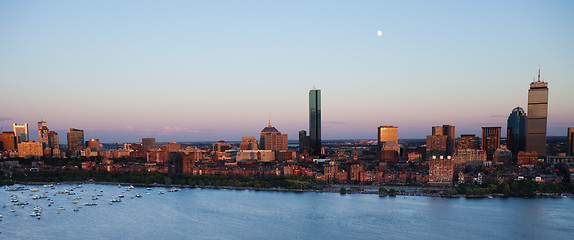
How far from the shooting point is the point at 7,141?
6931 centimetres

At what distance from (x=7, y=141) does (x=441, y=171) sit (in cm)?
6711

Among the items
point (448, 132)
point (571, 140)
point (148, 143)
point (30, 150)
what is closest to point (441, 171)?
point (571, 140)

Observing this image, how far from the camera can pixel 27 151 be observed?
6091cm

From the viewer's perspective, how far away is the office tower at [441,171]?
99.2 ft

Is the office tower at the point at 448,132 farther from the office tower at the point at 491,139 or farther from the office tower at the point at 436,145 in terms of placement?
the office tower at the point at 491,139

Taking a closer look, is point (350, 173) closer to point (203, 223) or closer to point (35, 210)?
point (203, 223)

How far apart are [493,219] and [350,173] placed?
1487 centimetres

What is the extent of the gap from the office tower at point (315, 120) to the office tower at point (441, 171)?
1634 inches

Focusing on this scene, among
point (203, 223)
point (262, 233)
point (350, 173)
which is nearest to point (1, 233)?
point (203, 223)

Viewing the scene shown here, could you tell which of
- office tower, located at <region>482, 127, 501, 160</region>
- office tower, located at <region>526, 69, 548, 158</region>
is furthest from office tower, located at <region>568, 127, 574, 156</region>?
office tower, located at <region>482, 127, 501, 160</region>

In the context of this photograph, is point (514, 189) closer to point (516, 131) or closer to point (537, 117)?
point (537, 117)

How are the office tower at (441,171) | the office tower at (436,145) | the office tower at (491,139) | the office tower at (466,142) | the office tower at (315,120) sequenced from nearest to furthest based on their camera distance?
the office tower at (441,171), the office tower at (466,142), the office tower at (436,145), the office tower at (491,139), the office tower at (315,120)

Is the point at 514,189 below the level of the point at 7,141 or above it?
above

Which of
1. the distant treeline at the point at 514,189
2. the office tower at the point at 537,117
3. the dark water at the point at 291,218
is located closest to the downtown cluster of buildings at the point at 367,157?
the office tower at the point at 537,117
